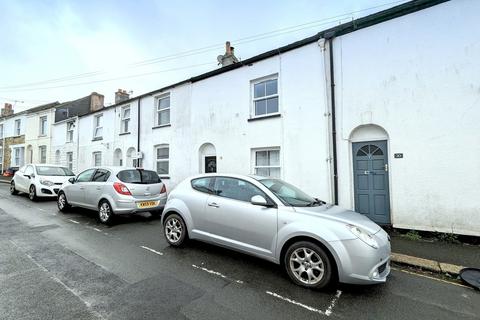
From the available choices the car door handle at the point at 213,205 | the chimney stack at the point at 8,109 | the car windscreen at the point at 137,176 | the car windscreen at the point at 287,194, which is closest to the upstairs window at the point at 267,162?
the car windscreen at the point at 137,176

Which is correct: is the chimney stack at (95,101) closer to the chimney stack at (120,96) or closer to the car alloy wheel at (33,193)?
the chimney stack at (120,96)

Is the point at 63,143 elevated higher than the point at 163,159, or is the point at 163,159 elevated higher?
the point at 63,143

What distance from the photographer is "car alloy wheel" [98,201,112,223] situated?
7.26 metres

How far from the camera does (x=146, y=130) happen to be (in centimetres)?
1370

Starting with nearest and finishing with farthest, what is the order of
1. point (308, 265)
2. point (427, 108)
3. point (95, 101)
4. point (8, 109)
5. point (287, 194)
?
point (308, 265)
point (287, 194)
point (427, 108)
point (95, 101)
point (8, 109)

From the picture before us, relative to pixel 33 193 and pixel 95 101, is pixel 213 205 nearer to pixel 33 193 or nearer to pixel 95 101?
pixel 33 193

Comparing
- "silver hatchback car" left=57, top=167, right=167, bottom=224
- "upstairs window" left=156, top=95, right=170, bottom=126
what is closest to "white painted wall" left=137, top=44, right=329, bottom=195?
"upstairs window" left=156, top=95, right=170, bottom=126

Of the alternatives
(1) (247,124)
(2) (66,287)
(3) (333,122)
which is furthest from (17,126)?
(3) (333,122)

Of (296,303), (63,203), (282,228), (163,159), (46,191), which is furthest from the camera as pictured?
(163,159)

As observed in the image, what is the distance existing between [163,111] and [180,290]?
1107cm

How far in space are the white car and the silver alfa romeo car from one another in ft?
28.6

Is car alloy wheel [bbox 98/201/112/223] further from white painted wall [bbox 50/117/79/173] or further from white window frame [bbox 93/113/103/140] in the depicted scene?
white painted wall [bbox 50/117/79/173]

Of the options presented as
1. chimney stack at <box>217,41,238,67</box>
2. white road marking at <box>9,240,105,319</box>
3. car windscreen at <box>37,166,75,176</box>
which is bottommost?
white road marking at <box>9,240,105,319</box>

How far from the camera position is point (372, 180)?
740 cm
